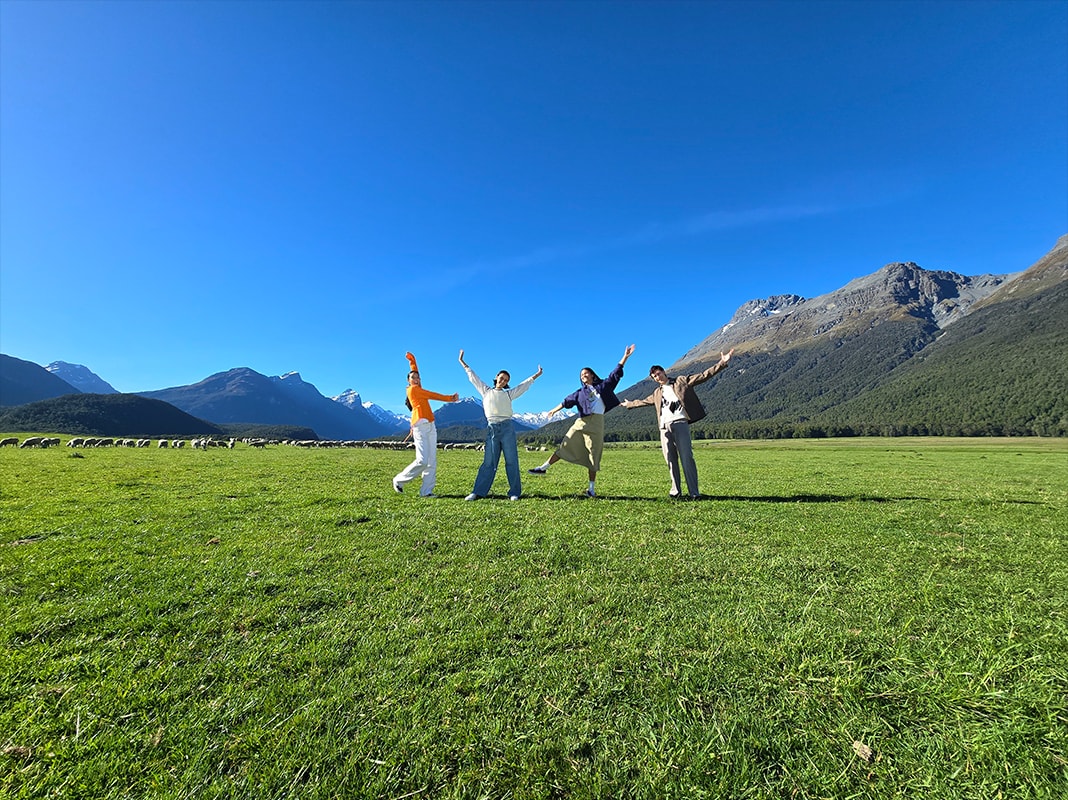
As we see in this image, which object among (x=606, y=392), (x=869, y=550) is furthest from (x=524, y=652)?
(x=606, y=392)

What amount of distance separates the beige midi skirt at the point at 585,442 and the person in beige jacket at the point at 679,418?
5.48 ft

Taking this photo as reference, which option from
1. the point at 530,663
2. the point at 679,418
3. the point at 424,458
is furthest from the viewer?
the point at 424,458

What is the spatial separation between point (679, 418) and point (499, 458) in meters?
4.86

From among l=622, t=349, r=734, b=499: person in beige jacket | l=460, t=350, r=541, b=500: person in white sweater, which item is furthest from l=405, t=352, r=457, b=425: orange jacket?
l=622, t=349, r=734, b=499: person in beige jacket

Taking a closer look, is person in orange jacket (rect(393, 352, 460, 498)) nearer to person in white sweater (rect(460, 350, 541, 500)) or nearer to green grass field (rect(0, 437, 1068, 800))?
person in white sweater (rect(460, 350, 541, 500))

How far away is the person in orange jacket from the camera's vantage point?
440 inches

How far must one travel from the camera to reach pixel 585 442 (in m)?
11.5

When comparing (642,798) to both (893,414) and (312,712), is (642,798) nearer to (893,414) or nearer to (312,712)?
(312,712)

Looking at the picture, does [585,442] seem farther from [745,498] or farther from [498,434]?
[745,498]

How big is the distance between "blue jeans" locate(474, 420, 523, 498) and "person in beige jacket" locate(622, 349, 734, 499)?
3887 mm

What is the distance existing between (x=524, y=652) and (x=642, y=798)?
147cm

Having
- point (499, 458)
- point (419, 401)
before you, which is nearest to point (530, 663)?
point (499, 458)

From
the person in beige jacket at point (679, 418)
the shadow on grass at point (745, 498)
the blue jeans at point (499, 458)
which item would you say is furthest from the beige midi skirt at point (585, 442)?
the person in beige jacket at point (679, 418)

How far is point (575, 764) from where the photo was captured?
247cm
